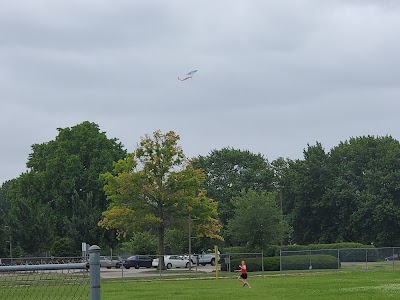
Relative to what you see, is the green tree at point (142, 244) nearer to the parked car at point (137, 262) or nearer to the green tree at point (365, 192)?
the parked car at point (137, 262)

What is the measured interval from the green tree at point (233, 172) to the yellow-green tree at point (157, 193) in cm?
3979

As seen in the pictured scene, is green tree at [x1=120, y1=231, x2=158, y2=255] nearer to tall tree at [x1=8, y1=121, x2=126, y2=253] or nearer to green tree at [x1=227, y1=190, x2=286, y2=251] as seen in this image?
tall tree at [x1=8, y1=121, x2=126, y2=253]

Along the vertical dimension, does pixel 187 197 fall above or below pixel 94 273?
above

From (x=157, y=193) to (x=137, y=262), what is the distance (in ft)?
52.2

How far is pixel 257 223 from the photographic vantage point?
64.9m

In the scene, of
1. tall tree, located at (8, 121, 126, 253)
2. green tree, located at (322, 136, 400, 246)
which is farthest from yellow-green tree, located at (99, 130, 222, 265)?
green tree, located at (322, 136, 400, 246)

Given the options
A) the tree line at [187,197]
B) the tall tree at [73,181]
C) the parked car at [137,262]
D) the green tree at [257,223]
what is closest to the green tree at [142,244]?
the tree line at [187,197]

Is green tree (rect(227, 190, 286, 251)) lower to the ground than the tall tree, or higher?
lower

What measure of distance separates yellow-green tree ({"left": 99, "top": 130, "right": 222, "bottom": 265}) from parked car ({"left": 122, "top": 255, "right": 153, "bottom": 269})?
11891 mm

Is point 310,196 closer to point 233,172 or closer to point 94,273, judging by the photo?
point 233,172

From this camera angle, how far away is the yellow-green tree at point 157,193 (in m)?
61.0

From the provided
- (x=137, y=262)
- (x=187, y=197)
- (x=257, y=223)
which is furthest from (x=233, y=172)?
(x=187, y=197)

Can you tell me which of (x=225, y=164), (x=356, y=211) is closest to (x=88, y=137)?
(x=225, y=164)

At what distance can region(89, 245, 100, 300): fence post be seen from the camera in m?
6.56
